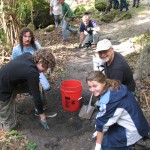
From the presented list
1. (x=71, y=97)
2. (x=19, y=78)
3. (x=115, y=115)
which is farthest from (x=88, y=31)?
(x=115, y=115)

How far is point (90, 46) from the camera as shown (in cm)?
851

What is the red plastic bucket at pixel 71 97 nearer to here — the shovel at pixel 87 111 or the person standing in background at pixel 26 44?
the shovel at pixel 87 111

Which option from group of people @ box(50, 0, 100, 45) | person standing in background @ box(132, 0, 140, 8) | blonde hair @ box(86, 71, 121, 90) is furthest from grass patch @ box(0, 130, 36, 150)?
person standing in background @ box(132, 0, 140, 8)

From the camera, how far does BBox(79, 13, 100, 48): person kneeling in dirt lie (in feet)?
26.7

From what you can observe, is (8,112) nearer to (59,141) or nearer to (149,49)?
(59,141)

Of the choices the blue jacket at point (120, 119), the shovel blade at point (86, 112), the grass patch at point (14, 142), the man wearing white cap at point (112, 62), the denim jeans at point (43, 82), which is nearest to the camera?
the blue jacket at point (120, 119)

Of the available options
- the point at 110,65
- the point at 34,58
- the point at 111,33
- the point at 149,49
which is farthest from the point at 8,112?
the point at 111,33

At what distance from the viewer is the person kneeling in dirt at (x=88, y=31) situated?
813cm

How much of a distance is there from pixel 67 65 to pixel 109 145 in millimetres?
4218

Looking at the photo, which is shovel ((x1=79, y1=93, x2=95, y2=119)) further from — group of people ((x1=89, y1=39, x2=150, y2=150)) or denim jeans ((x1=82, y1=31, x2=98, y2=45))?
denim jeans ((x1=82, y1=31, x2=98, y2=45))

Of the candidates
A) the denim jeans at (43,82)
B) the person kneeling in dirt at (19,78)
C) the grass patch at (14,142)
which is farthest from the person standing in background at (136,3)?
the grass patch at (14,142)

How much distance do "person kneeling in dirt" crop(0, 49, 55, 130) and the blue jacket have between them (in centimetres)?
112

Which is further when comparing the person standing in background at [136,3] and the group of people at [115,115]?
the person standing in background at [136,3]

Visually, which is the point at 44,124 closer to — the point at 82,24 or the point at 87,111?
the point at 87,111
